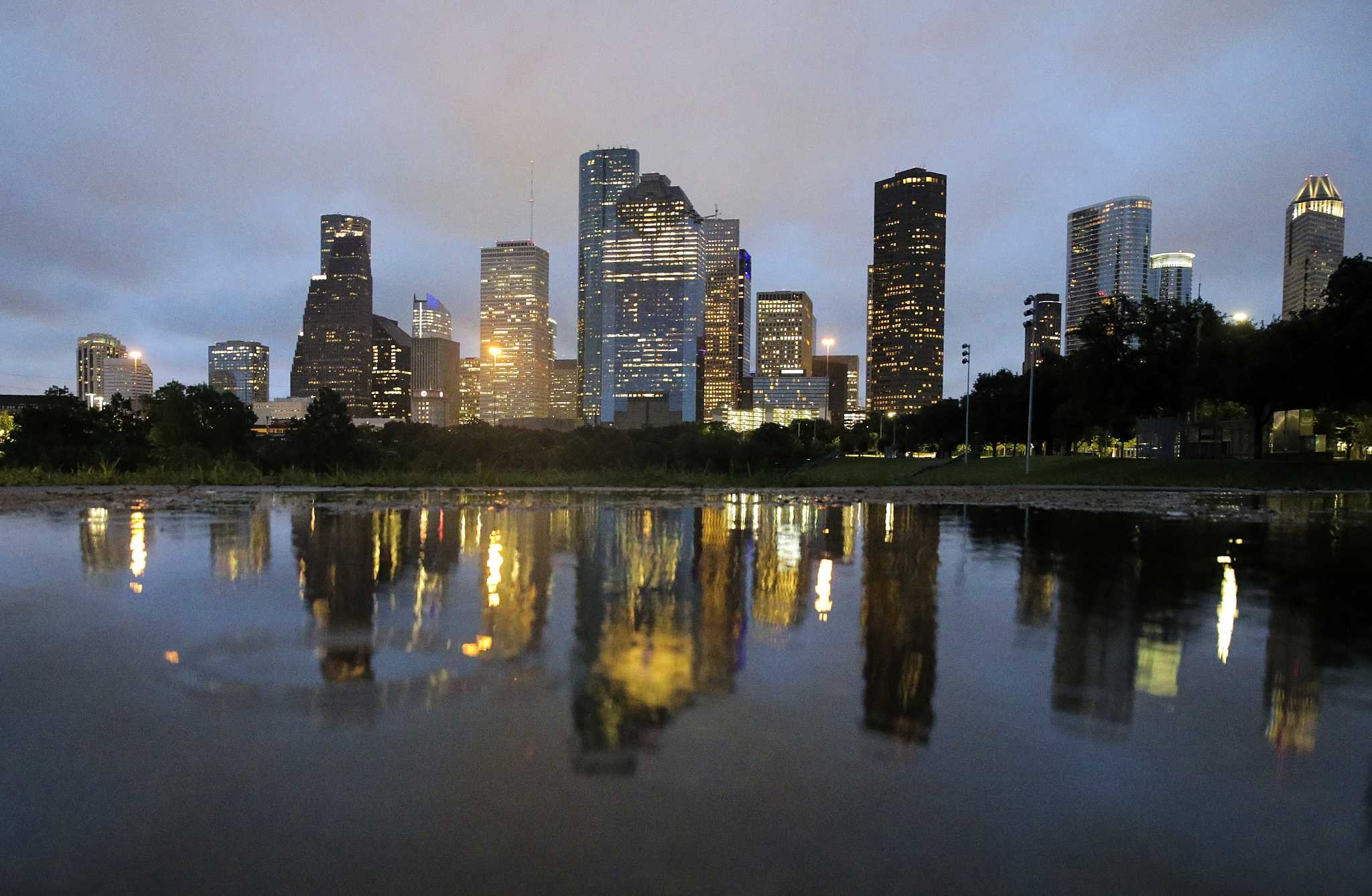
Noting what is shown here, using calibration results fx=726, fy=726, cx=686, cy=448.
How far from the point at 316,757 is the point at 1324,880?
5615 mm

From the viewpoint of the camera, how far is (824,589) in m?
10.1

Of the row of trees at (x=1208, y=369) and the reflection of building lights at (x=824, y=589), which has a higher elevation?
the row of trees at (x=1208, y=369)

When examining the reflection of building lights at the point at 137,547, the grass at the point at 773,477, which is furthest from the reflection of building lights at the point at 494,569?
the grass at the point at 773,477

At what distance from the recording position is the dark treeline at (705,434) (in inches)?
1353

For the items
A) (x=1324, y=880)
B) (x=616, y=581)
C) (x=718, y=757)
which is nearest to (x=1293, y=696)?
(x=1324, y=880)

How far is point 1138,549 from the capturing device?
13.9 m

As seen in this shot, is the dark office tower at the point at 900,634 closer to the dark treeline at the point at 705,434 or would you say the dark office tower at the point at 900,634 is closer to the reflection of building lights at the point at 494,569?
the reflection of building lights at the point at 494,569

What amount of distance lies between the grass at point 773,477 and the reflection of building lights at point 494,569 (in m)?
15.1

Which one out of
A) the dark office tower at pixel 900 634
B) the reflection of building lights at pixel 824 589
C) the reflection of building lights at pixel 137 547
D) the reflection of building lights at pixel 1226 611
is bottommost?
the reflection of building lights at pixel 137 547

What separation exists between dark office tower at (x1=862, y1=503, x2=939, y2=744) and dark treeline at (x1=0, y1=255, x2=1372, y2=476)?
21736 millimetres

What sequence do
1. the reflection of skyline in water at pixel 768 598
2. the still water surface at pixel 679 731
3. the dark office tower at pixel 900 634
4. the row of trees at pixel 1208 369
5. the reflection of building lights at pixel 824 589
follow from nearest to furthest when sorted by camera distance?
1. the still water surface at pixel 679 731
2. the dark office tower at pixel 900 634
3. the reflection of skyline in water at pixel 768 598
4. the reflection of building lights at pixel 824 589
5. the row of trees at pixel 1208 369

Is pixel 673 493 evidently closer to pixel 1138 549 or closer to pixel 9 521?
pixel 1138 549

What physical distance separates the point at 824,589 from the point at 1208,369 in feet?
144

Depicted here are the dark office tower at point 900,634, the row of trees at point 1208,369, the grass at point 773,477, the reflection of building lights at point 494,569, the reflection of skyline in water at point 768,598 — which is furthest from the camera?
the row of trees at point 1208,369
